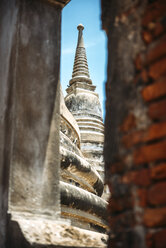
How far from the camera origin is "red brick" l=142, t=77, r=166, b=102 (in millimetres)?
1763

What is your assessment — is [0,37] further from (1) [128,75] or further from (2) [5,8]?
(1) [128,75]

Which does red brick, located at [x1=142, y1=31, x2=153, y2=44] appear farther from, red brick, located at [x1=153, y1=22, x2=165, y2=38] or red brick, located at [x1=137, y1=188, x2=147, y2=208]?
red brick, located at [x1=137, y1=188, x2=147, y2=208]

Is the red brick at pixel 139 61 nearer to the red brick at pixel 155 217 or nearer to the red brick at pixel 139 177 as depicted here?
the red brick at pixel 139 177

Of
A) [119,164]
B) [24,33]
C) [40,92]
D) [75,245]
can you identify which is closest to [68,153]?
[40,92]

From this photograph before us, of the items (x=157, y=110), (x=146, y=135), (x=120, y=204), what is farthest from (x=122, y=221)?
(x=157, y=110)

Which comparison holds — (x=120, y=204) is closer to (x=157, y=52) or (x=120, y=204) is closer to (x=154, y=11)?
(x=157, y=52)

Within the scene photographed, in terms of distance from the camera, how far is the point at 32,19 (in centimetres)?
346

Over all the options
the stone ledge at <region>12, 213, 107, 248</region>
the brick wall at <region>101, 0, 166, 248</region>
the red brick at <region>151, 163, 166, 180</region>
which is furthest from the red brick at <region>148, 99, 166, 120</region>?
the stone ledge at <region>12, 213, 107, 248</region>

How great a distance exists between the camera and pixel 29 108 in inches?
126

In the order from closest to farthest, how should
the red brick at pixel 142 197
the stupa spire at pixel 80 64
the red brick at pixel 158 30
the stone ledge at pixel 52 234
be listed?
the red brick at pixel 142 197, the red brick at pixel 158 30, the stone ledge at pixel 52 234, the stupa spire at pixel 80 64

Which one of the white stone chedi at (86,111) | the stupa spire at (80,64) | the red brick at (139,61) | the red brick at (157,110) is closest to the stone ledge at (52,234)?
the red brick at (157,110)

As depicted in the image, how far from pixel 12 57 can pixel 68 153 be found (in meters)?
1.56

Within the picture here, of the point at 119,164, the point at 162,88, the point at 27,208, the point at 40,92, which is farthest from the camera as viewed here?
the point at 40,92

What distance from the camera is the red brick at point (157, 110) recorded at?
5.71 feet
